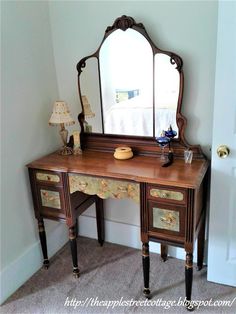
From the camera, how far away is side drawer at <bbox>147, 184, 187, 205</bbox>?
1583 mm

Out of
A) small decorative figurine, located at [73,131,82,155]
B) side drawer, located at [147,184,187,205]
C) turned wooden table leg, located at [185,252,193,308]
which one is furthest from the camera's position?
small decorative figurine, located at [73,131,82,155]

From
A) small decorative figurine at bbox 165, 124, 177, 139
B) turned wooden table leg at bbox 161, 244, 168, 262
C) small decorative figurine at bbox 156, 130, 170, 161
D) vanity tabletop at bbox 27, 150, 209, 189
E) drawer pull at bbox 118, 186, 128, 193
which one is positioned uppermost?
small decorative figurine at bbox 165, 124, 177, 139

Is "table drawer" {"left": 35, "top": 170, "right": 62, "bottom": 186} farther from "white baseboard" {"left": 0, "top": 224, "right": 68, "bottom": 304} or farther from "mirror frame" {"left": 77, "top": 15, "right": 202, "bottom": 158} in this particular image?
"white baseboard" {"left": 0, "top": 224, "right": 68, "bottom": 304}

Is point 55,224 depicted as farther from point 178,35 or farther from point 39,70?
point 178,35

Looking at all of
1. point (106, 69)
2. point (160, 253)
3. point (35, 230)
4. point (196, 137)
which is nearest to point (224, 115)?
point (196, 137)

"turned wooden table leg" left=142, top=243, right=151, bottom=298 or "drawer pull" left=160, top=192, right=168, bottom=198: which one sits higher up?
"drawer pull" left=160, top=192, right=168, bottom=198

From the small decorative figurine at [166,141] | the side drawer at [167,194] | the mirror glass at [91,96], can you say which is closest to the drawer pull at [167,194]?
the side drawer at [167,194]

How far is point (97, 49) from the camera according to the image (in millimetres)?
2035

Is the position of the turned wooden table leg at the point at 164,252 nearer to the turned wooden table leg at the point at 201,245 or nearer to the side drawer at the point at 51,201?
the turned wooden table leg at the point at 201,245

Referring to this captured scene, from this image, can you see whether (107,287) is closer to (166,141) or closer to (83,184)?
(83,184)

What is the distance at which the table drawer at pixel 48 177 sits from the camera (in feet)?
6.29

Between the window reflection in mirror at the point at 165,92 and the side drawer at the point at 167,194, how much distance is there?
1.62 ft

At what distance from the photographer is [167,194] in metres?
1.62

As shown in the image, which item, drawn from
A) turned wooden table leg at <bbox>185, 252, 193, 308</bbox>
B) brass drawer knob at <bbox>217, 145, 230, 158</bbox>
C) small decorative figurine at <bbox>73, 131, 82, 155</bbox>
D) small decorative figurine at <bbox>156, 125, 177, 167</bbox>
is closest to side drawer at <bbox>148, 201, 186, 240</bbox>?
turned wooden table leg at <bbox>185, 252, 193, 308</bbox>
